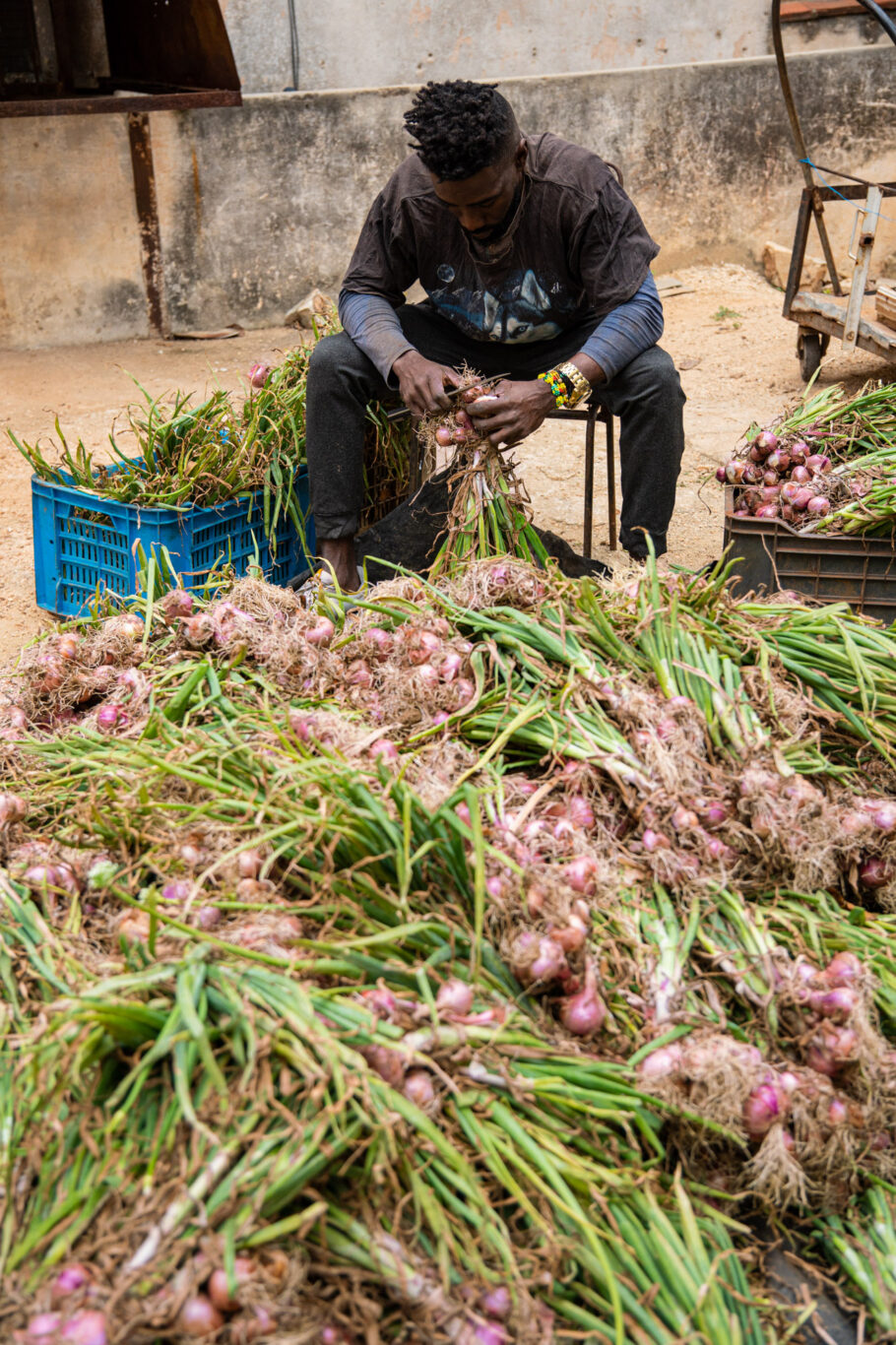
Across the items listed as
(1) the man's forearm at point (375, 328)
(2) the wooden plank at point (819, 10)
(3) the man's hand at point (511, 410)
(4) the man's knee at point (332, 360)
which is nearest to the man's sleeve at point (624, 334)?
(3) the man's hand at point (511, 410)

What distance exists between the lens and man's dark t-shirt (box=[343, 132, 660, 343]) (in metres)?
2.96

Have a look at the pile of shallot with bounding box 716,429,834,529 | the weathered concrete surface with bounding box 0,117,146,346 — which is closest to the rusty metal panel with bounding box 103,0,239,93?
the weathered concrete surface with bounding box 0,117,146,346

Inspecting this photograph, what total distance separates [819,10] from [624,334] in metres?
5.02

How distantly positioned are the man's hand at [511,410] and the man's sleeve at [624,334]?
0.72 ft

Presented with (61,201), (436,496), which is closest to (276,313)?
(61,201)

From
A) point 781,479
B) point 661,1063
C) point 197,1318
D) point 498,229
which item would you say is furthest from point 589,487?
point 197,1318

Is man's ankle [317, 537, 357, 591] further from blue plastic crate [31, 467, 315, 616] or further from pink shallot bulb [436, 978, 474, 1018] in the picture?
pink shallot bulb [436, 978, 474, 1018]

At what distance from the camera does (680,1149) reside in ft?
4.45

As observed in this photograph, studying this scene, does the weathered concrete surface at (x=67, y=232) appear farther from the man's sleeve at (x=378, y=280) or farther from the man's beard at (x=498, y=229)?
the man's beard at (x=498, y=229)

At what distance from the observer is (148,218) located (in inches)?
239

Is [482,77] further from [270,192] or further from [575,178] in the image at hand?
[575,178]

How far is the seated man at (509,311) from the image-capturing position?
9.30 ft

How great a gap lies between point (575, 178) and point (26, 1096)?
8.35ft

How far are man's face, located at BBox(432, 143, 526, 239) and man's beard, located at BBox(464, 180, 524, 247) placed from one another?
0.07 ft
